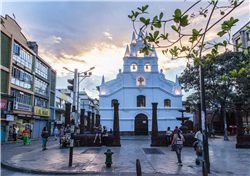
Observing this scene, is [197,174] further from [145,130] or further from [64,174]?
[145,130]

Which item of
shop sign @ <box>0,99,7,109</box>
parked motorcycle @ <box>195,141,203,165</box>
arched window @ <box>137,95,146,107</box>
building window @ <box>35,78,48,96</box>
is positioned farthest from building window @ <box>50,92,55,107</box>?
parked motorcycle @ <box>195,141,203,165</box>

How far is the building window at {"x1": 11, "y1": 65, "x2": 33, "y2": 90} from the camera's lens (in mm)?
25141

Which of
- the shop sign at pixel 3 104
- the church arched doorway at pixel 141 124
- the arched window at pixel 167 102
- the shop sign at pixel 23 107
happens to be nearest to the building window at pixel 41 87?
the shop sign at pixel 23 107

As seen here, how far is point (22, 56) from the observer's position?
27.2 metres

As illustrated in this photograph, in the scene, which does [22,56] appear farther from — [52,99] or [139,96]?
[139,96]

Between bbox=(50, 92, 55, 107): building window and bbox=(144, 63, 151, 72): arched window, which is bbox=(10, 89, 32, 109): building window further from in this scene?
bbox=(144, 63, 151, 72): arched window

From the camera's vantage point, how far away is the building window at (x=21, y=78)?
25.1 metres

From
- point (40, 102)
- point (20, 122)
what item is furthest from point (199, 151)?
point (40, 102)

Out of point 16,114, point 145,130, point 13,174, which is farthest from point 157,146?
point 145,130

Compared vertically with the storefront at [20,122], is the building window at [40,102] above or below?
above

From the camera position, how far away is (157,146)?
56.6ft

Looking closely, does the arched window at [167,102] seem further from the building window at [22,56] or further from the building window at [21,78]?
the building window at [22,56]

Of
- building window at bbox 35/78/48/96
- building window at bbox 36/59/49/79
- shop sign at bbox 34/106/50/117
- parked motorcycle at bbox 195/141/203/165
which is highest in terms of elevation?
building window at bbox 36/59/49/79

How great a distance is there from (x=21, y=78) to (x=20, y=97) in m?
2.30
